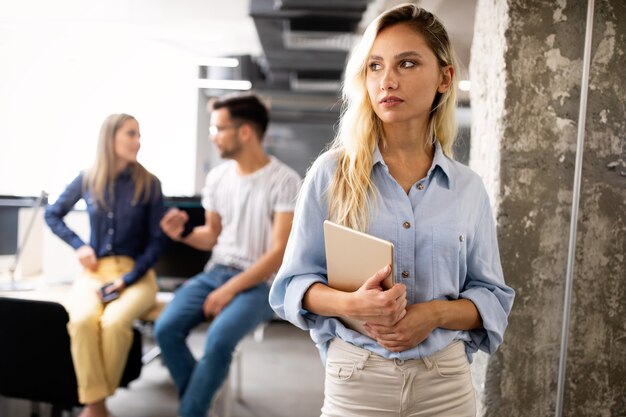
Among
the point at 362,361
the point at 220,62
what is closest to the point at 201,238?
the point at 362,361

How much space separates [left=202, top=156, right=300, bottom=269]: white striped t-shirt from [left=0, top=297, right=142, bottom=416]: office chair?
0.75m

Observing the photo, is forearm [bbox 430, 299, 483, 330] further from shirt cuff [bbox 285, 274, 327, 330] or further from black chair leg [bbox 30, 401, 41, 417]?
black chair leg [bbox 30, 401, 41, 417]

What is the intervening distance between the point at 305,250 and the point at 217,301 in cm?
141

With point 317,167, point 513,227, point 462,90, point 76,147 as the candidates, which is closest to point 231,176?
point 76,147

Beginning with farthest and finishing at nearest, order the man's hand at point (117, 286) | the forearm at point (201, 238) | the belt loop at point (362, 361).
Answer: the forearm at point (201, 238), the man's hand at point (117, 286), the belt loop at point (362, 361)

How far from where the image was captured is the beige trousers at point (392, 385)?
1031mm

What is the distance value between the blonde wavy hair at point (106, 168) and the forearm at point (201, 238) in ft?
1.39

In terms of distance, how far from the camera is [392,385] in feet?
3.38

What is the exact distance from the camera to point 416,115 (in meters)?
1.11

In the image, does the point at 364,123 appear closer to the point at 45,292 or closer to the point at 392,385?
the point at 392,385

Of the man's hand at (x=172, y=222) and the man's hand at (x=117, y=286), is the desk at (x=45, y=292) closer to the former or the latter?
the man's hand at (x=117, y=286)

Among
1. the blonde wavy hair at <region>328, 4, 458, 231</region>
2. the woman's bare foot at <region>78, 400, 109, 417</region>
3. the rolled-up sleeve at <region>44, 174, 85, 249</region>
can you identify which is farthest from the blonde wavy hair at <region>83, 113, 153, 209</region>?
the blonde wavy hair at <region>328, 4, 458, 231</region>

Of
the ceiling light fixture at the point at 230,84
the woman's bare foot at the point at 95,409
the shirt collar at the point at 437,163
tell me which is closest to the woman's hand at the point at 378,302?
the shirt collar at the point at 437,163

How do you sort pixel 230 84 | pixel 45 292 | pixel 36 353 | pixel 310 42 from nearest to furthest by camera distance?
1. pixel 36 353
2. pixel 45 292
3. pixel 310 42
4. pixel 230 84
